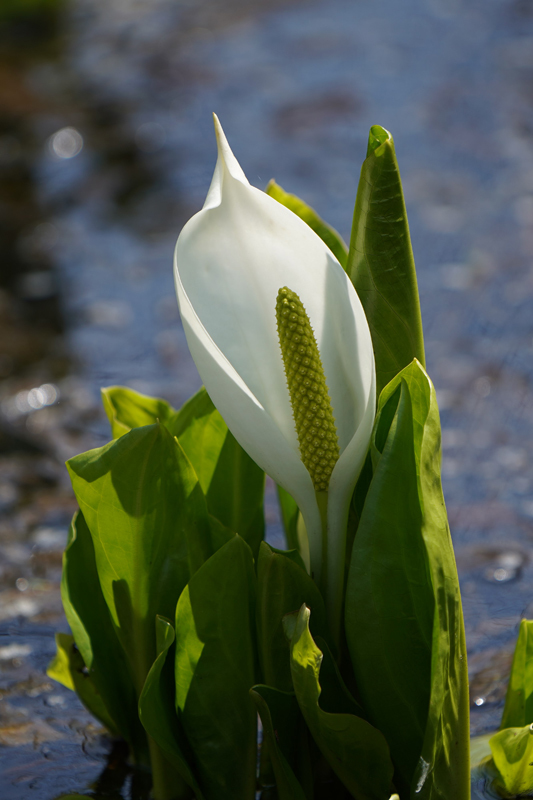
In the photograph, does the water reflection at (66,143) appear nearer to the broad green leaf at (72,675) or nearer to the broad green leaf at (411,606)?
the broad green leaf at (72,675)

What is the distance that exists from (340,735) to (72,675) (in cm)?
34

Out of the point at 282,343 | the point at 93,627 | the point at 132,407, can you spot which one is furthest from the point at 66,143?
the point at 282,343

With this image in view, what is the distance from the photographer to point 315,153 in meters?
2.82

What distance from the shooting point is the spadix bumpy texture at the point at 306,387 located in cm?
63

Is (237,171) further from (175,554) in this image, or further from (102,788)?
(102,788)

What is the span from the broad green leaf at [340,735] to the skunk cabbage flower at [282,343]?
0.11m

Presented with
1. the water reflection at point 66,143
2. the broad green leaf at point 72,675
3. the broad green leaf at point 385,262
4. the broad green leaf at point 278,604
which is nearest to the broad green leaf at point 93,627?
the broad green leaf at point 72,675

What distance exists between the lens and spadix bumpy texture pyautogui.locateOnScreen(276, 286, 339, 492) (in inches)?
25.0

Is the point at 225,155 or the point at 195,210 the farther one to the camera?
the point at 195,210

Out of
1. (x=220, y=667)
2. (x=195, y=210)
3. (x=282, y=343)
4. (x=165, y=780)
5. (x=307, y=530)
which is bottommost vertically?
(x=165, y=780)

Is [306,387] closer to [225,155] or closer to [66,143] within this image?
[225,155]

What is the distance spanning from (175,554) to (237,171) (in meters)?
0.33

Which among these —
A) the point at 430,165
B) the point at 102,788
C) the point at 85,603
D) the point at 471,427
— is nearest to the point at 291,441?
the point at 85,603

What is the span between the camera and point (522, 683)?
2.59 feet
